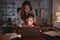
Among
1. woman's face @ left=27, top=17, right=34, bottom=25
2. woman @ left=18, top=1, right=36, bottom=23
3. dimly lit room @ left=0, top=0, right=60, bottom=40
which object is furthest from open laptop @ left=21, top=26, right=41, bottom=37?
woman @ left=18, top=1, right=36, bottom=23

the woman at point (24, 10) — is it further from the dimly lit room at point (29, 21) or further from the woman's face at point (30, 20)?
the woman's face at point (30, 20)

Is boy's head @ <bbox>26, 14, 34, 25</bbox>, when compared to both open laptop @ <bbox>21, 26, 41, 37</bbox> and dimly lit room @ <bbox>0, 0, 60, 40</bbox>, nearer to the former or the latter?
dimly lit room @ <bbox>0, 0, 60, 40</bbox>

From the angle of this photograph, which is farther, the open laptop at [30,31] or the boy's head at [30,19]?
the boy's head at [30,19]

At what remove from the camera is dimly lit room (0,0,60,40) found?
4.53 ft

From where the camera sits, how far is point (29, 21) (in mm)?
1796

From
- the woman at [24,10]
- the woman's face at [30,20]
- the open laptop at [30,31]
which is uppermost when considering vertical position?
the woman at [24,10]

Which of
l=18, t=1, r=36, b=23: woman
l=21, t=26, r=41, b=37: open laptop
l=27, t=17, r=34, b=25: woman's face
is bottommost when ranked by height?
l=21, t=26, r=41, b=37: open laptop

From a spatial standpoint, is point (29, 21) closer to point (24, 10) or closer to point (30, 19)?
point (30, 19)

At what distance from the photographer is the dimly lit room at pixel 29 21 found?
1382 mm

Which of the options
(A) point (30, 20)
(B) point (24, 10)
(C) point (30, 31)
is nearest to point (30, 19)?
(A) point (30, 20)

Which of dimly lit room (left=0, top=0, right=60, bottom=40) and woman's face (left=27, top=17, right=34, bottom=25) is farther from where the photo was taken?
woman's face (left=27, top=17, right=34, bottom=25)

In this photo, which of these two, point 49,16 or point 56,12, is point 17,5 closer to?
point 49,16

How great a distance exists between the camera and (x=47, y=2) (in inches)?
279

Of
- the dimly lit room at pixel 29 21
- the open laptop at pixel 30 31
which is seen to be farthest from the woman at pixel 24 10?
the open laptop at pixel 30 31
